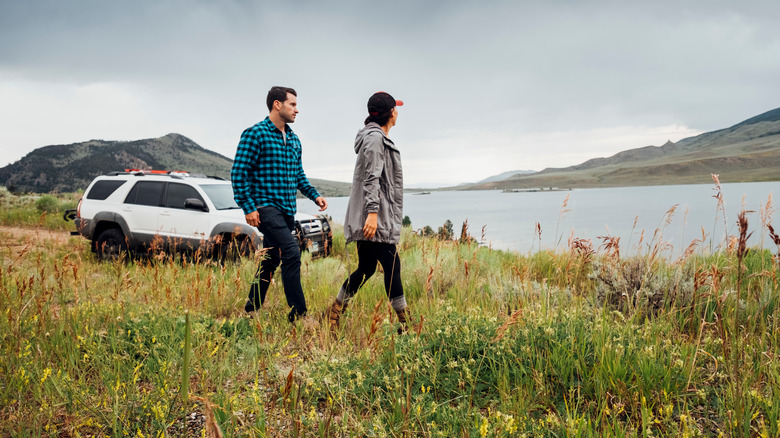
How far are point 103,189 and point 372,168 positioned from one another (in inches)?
313

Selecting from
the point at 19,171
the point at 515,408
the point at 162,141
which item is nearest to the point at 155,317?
the point at 515,408

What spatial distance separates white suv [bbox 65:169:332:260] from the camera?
7.60 m

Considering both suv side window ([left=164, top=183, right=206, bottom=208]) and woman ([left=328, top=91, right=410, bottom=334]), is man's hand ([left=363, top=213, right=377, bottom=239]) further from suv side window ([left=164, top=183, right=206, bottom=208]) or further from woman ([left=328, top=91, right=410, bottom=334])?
suv side window ([left=164, top=183, right=206, bottom=208])

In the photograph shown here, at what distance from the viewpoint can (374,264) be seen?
3.72 meters

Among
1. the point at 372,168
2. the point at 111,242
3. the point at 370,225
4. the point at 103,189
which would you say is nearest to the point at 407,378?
the point at 370,225

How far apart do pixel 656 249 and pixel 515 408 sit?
240cm

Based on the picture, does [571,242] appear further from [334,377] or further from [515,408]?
[334,377]

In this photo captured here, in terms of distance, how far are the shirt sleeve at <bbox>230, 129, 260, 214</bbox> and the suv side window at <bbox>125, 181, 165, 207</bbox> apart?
5.34 m

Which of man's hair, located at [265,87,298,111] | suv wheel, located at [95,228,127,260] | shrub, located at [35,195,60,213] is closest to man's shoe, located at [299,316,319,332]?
man's hair, located at [265,87,298,111]

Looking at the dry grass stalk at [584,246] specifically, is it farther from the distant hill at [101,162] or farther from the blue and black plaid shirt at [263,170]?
the distant hill at [101,162]

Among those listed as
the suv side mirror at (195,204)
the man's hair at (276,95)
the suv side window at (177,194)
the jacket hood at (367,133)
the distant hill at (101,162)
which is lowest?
the suv side mirror at (195,204)

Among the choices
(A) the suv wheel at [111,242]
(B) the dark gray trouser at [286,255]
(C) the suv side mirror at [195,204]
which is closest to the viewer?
(B) the dark gray trouser at [286,255]

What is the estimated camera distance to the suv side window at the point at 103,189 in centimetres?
866

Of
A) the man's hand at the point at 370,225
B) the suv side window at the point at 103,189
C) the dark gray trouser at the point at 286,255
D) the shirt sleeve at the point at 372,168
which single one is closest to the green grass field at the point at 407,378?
the dark gray trouser at the point at 286,255
